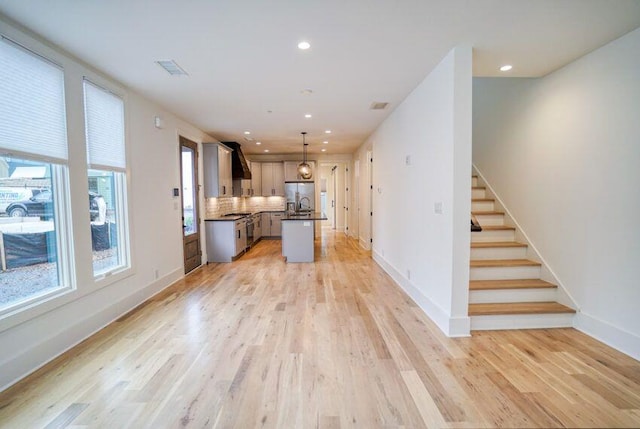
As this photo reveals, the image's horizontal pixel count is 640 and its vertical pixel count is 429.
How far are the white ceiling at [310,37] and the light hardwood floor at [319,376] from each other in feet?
9.03

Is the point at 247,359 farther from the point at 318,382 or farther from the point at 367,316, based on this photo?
the point at 367,316

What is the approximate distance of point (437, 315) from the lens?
10.2ft

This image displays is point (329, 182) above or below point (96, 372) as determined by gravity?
above

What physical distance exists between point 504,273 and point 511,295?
0.33m

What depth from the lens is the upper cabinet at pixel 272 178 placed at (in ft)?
30.1

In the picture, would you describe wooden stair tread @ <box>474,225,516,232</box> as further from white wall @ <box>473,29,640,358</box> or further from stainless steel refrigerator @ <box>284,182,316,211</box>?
stainless steel refrigerator @ <box>284,182,316,211</box>

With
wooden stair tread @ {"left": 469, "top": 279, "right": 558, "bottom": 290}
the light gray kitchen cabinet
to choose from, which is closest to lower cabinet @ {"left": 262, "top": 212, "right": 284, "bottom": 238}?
the light gray kitchen cabinet

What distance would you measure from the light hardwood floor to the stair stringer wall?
0.37 metres

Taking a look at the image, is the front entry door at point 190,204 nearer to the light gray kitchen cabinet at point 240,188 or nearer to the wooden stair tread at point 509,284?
the light gray kitchen cabinet at point 240,188

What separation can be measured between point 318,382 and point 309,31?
280 cm

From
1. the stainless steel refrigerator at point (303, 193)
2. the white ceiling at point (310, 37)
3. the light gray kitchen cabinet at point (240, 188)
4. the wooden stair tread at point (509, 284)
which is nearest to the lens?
the white ceiling at point (310, 37)

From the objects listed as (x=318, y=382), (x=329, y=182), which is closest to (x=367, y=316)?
(x=318, y=382)

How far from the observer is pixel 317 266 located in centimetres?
573

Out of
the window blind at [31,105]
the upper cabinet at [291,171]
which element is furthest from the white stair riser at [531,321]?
the upper cabinet at [291,171]
